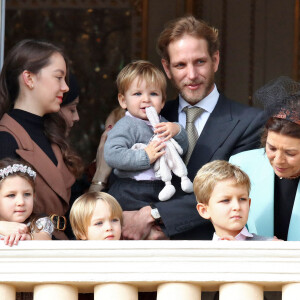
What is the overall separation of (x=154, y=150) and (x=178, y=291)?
0.91 m

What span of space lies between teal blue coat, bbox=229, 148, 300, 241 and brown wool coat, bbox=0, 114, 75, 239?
0.71 m

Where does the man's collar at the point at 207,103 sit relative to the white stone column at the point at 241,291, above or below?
above

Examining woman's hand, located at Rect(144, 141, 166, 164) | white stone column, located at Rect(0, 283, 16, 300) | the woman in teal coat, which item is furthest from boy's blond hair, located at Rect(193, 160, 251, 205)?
white stone column, located at Rect(0, 283, 16, 300)

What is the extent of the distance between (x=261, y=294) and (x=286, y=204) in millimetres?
754

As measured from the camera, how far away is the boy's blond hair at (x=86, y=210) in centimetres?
446

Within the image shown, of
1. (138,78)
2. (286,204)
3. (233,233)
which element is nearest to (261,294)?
(233,233)

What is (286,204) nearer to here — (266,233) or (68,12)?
(266,233)

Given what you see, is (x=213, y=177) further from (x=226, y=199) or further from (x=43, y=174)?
(x=43, y=174)

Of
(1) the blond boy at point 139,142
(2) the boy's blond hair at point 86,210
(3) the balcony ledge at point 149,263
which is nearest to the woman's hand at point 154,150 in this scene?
(1) the blond boy at point 139,142

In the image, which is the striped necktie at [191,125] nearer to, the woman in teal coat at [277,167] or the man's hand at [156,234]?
the woman in teal coat at [277,167]

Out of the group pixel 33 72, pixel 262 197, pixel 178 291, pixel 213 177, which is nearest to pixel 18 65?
pixel 33 72

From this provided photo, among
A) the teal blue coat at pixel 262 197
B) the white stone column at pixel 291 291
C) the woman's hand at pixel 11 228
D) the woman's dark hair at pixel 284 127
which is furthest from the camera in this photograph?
the teal blue coat at pixel 262 197

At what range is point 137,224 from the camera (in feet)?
15.4

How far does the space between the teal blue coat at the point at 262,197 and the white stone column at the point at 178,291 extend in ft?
2.26
